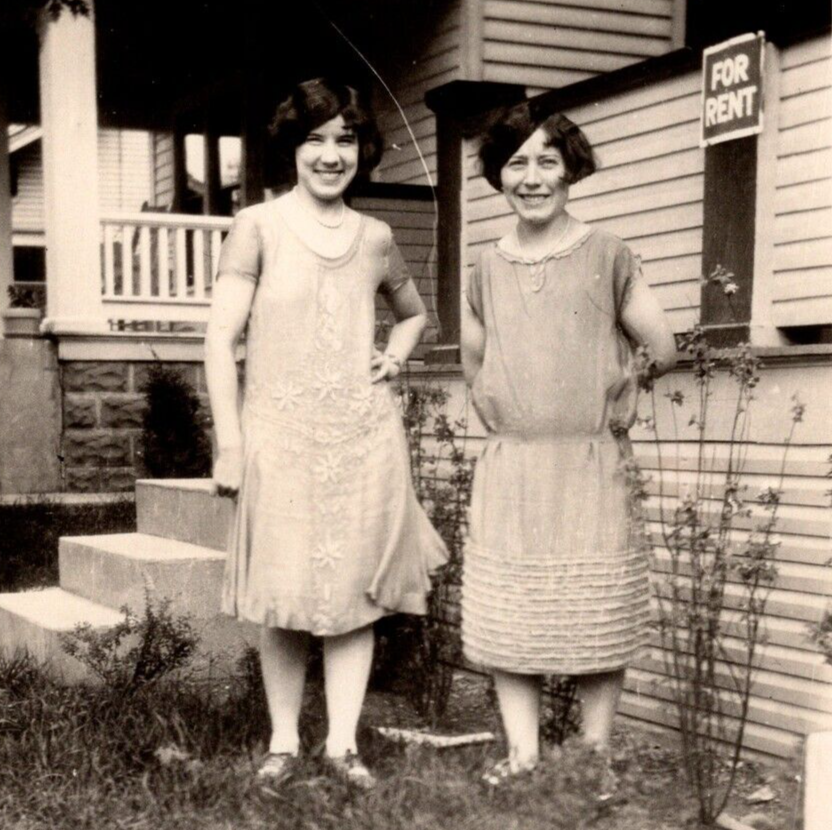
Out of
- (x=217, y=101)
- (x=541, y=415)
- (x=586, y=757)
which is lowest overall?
(x=586, y=757)

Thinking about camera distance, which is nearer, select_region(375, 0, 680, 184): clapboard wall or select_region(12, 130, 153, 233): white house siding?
select_region(375, 0, 680, 184): clapboard wall

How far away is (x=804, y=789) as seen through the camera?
2.64m

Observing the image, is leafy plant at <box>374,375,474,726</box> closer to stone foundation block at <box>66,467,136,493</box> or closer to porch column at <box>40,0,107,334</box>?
stone foundation block at <box>66,467,136,493</box>

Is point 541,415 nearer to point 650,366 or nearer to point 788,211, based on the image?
point 650,366

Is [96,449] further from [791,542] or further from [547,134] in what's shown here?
[547,134]

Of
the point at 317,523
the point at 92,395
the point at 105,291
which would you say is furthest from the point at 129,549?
the point at 105,291

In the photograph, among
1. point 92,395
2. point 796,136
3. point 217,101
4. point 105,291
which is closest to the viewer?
point 796,136

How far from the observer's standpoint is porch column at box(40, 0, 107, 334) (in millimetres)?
8805

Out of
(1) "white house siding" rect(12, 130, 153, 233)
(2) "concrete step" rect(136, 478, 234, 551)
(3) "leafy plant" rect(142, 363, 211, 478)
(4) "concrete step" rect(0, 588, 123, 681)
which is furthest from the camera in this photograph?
(1) "white house siding" rect(12, 130, 153, 233)

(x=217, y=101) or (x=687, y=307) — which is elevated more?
(x=217, y=101)

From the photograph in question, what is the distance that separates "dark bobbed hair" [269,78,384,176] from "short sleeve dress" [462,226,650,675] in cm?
52

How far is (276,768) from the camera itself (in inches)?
133

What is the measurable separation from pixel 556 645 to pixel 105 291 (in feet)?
23.2

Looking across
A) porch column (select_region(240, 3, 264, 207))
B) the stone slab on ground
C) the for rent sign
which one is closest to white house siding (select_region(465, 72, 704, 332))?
the for rent sign
